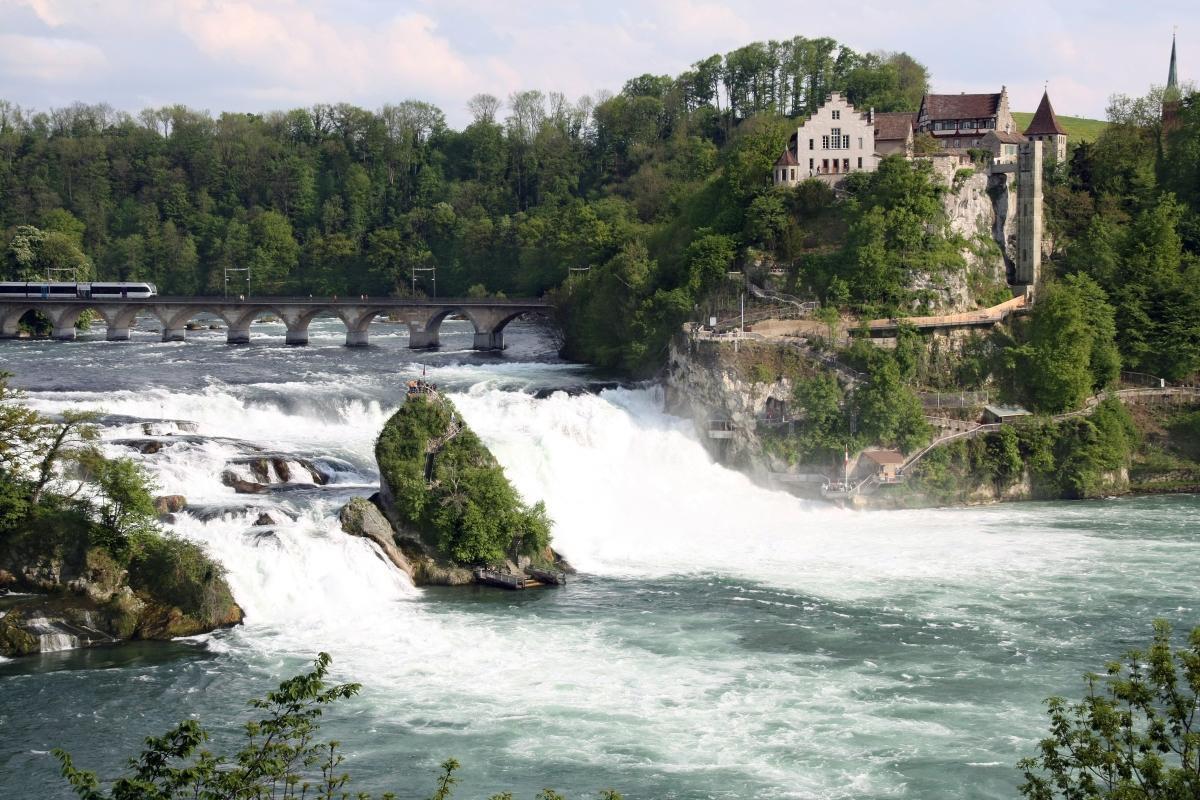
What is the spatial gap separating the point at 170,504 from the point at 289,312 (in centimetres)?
6443

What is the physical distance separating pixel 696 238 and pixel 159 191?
102 metres

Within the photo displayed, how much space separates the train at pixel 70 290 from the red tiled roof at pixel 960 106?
65407 mm

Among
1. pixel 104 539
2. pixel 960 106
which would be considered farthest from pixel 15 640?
pixel 960 106

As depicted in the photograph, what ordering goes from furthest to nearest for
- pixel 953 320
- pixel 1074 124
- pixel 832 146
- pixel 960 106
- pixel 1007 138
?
pixel 1074 124 → pixel 960 106 → pixel 1007 138 → pixel 832 146 → pixel 953 320

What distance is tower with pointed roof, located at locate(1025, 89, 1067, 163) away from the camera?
87250 millimetres

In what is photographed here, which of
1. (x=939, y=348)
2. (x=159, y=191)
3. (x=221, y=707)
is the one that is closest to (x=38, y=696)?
(x=221, y=707)

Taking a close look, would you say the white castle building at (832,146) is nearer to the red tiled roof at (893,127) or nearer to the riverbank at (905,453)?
the red tiled roof at (893,127)

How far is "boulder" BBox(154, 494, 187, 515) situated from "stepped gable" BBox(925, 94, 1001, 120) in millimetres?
57632

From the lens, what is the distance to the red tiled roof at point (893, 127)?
3290 inches

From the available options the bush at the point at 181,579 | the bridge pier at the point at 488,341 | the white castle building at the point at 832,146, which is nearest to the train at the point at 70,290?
the bridge pier at the point at 488,341

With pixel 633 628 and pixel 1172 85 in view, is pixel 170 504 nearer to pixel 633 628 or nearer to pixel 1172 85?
pixel 633 628

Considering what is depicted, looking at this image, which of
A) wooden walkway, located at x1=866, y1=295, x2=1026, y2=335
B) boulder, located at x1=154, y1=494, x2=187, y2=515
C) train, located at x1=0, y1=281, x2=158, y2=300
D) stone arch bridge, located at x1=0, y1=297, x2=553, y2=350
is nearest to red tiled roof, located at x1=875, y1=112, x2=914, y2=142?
wooden walkway, located at x1=866, y1=295, x2=1026, y2=335

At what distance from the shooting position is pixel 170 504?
48.7 m

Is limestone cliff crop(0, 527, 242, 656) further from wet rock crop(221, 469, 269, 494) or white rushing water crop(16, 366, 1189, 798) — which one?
wet rock crop(221, 469, 269, 494)
